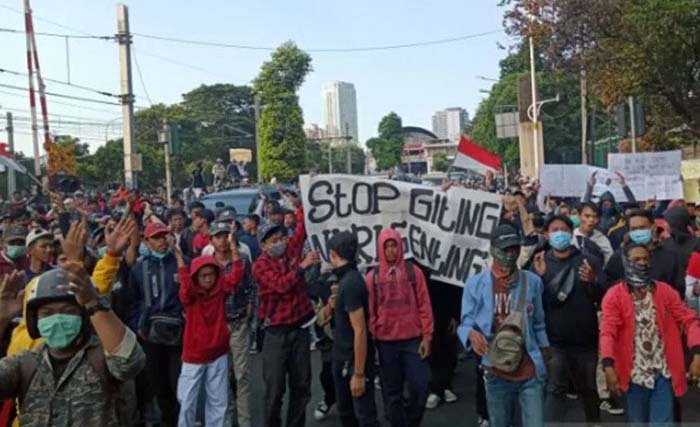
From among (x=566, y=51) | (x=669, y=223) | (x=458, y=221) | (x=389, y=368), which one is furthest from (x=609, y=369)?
(x=566, y=51)

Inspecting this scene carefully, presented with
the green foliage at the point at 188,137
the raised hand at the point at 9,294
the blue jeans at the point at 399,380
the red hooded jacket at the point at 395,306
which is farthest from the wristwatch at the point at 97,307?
the green foliage at the point at 188,137

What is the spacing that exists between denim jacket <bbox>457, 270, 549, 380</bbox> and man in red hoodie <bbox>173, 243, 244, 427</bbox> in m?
1.79

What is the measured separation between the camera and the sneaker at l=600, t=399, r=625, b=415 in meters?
7.13

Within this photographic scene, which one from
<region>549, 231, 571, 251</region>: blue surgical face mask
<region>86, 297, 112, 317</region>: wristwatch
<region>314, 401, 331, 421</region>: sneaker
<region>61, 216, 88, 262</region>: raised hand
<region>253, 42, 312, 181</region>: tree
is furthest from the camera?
<region>253, 42, 312, 181</region>: tree

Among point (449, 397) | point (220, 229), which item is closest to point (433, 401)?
point (449, 397)

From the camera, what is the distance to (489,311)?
5.29 metres

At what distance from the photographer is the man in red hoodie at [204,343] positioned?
19.5 ft

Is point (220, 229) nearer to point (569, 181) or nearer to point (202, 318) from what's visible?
point (202, 318)

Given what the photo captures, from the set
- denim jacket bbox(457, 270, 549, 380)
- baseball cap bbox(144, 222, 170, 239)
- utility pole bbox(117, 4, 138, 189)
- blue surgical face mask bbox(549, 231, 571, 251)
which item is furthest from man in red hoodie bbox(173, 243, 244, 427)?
utility pole bbox(117, 4, 138, 189)

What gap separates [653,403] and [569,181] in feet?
24.5

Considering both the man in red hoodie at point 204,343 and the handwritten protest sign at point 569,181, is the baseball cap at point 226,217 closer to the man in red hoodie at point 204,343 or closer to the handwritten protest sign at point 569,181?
the man in red hoodie at point 204,343

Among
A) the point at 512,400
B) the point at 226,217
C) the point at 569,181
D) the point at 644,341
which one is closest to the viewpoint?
the point at 644,341

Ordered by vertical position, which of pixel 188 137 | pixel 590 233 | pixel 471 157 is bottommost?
pixel 590 233

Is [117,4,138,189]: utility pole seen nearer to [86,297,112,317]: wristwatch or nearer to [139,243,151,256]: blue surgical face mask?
[139,243,151,256]: blue surgical face mask
